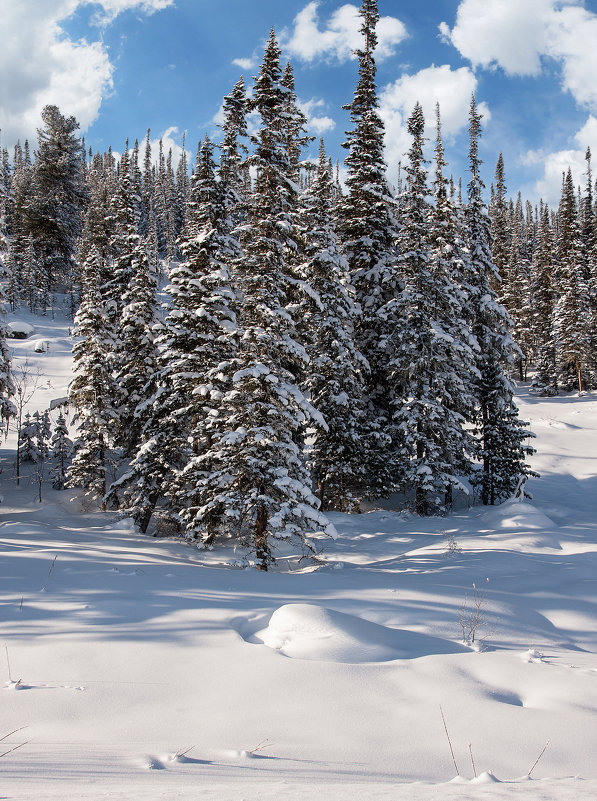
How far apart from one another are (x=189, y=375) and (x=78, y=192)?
5512 centimetres

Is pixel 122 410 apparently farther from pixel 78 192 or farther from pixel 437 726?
pixel 78 192

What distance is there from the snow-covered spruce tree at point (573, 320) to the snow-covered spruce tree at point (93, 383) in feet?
153

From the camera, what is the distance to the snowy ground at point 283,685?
3.23 metres

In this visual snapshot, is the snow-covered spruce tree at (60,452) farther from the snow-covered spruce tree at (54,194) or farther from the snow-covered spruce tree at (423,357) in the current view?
Answer: the snow-covered spruce tree at (54,194)

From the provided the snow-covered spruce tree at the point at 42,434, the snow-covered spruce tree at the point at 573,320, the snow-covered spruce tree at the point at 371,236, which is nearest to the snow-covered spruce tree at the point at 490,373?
the snow-covered spruce tree at the point at 371,236

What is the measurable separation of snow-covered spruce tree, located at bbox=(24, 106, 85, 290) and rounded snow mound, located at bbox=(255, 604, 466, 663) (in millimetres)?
63370

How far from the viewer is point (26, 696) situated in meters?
4.19

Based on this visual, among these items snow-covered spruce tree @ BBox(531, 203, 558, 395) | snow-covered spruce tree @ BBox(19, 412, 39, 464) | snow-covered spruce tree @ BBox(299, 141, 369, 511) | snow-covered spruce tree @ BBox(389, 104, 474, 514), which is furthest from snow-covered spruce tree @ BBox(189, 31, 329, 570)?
snow-covered spruce tree @ BBox(531, 203, 558, 395)

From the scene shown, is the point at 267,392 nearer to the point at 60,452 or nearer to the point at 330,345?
the point at 330,345

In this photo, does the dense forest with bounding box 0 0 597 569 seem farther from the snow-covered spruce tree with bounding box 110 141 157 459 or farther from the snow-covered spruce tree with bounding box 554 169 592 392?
the snow-covered spruce tree with bounding box 554 169 592 392

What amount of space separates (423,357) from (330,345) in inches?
156

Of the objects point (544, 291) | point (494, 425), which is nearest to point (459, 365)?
point (494, 425)

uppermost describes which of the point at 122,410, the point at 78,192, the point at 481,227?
the point at 78,192

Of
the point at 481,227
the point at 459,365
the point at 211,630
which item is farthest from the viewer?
the point at 481,227
